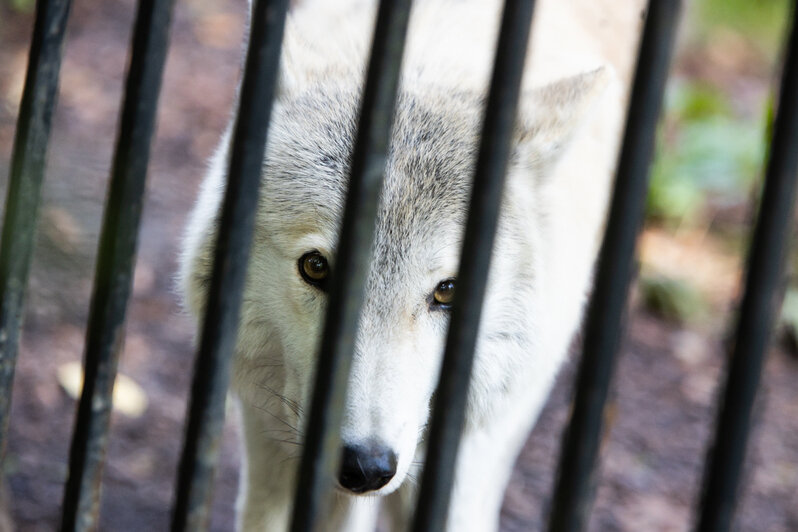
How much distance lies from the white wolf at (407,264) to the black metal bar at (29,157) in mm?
863

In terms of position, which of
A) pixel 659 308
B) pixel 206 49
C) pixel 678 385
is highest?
pixel 206 49

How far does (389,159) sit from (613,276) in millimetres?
1423

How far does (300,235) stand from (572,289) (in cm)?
87

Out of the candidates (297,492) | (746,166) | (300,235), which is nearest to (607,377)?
(297,492)

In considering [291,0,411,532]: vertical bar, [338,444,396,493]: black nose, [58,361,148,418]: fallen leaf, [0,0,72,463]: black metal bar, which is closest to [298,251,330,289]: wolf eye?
[338,444,396,493]: black nose

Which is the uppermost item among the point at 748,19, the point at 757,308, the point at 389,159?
the point at 748,19

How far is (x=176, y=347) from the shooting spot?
4527mm

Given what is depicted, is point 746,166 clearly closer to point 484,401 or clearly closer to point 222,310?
point 484,401

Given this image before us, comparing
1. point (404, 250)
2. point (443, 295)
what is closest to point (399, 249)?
point (404, 250)

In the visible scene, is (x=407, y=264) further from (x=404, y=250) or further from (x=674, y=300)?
(x=674, y=300)

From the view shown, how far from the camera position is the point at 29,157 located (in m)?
1.11

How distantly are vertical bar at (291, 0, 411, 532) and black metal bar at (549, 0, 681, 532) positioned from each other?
24 cm

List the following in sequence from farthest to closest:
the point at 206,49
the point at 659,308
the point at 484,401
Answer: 1. the point at 206,49
2. the point at 659,308
3. the point at 484,401

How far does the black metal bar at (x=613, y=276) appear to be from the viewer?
0.85 m
